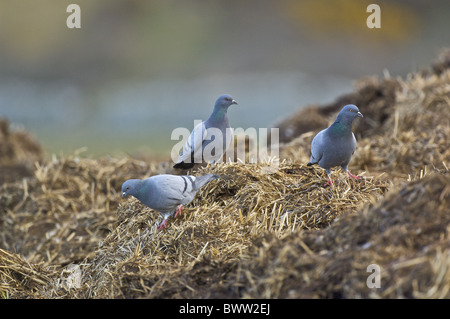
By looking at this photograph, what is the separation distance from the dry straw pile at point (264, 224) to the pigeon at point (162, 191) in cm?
19

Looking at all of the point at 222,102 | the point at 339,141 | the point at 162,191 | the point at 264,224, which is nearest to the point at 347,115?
the point at 339,141

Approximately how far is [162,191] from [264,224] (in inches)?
33.9

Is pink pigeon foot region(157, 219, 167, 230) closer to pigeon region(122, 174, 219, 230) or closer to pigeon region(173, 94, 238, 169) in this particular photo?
pigeon region(122, 174, 219, 230)

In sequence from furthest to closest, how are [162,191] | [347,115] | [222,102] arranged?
1. [222,102]
2. [347,115]
3. [162,191]

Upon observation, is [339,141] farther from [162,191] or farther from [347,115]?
[162,191]

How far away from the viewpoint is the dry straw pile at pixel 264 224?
11.3 feet

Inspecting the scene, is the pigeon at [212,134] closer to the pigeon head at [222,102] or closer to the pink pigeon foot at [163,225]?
the pigeon head at [222,102]

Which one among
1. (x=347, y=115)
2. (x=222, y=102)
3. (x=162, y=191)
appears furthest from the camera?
(x=222, y=102)

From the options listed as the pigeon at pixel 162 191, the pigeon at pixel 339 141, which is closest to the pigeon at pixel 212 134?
the pigeon at pixel 162 191

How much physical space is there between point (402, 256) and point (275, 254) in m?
0.80

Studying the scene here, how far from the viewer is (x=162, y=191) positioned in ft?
15.6

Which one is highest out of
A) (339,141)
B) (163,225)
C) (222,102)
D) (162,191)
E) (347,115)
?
(222,102)

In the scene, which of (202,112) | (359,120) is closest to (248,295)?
(359,120)

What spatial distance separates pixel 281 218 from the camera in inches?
194
